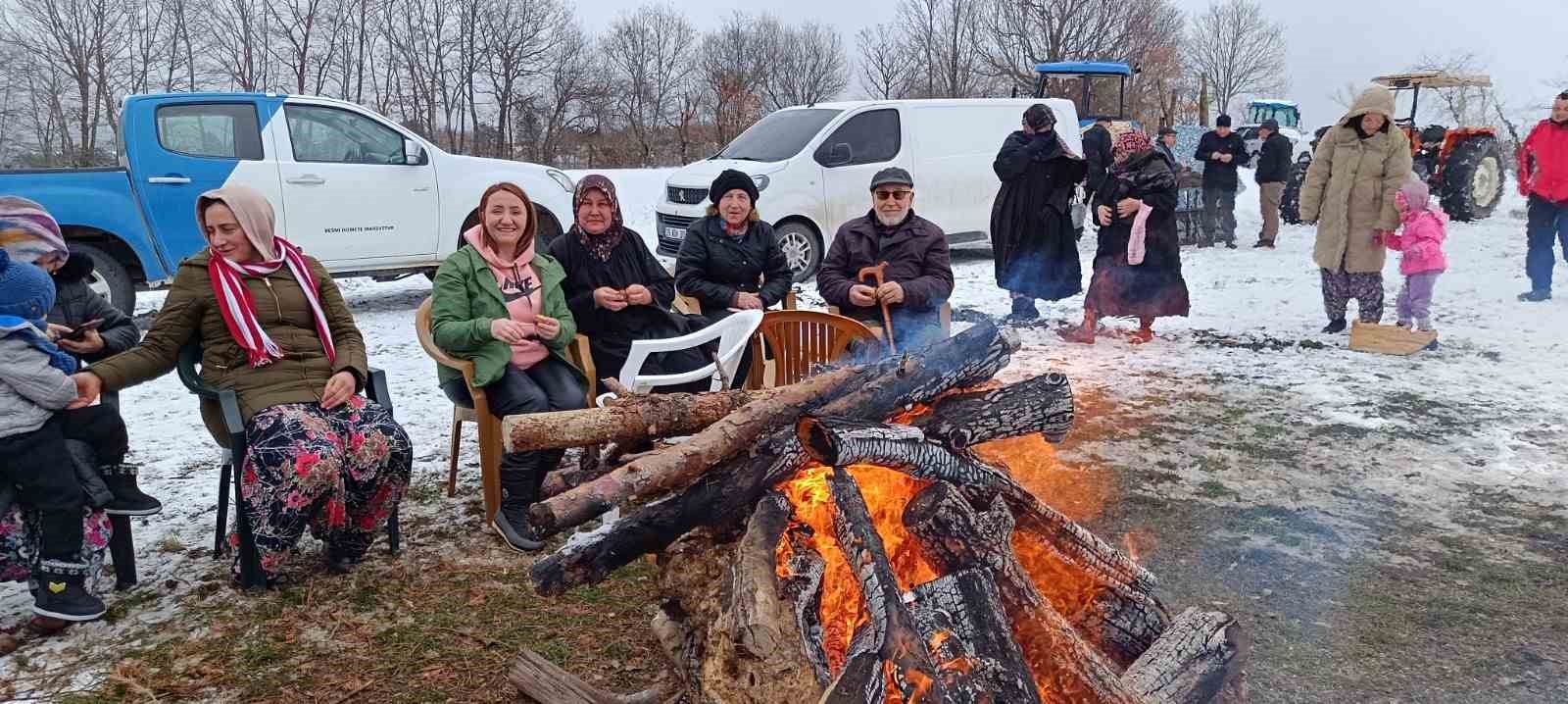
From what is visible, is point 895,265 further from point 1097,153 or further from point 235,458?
point 1097,153

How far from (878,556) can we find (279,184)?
24.2 feet

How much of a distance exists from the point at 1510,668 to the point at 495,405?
133 inches

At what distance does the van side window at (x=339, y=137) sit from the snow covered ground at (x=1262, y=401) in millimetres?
1349

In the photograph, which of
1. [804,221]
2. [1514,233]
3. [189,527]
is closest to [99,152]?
[804,221]

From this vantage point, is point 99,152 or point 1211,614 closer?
point 1211,614

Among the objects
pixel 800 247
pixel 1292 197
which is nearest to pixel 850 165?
pixel 800 247

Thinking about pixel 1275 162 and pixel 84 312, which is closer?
pixel 84 312

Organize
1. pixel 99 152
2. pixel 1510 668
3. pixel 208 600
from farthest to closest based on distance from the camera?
pixel 99 152
pixel 208 600
pixel 1510 668

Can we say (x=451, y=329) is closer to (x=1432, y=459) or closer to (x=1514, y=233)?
(x=1432, y=459)

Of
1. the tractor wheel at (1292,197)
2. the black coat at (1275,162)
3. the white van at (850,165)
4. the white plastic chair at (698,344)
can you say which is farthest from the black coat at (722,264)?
the tractor wheel at (1292,197)

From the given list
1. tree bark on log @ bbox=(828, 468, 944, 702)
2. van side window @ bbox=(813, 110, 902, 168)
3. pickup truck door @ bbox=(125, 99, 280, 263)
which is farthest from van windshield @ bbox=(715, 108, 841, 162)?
A: tree bark on log @ bbox=(828, 468, 944, 702)

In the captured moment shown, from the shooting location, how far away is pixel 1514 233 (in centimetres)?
1219

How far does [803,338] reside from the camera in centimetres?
413

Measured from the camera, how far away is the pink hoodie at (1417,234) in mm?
6328
